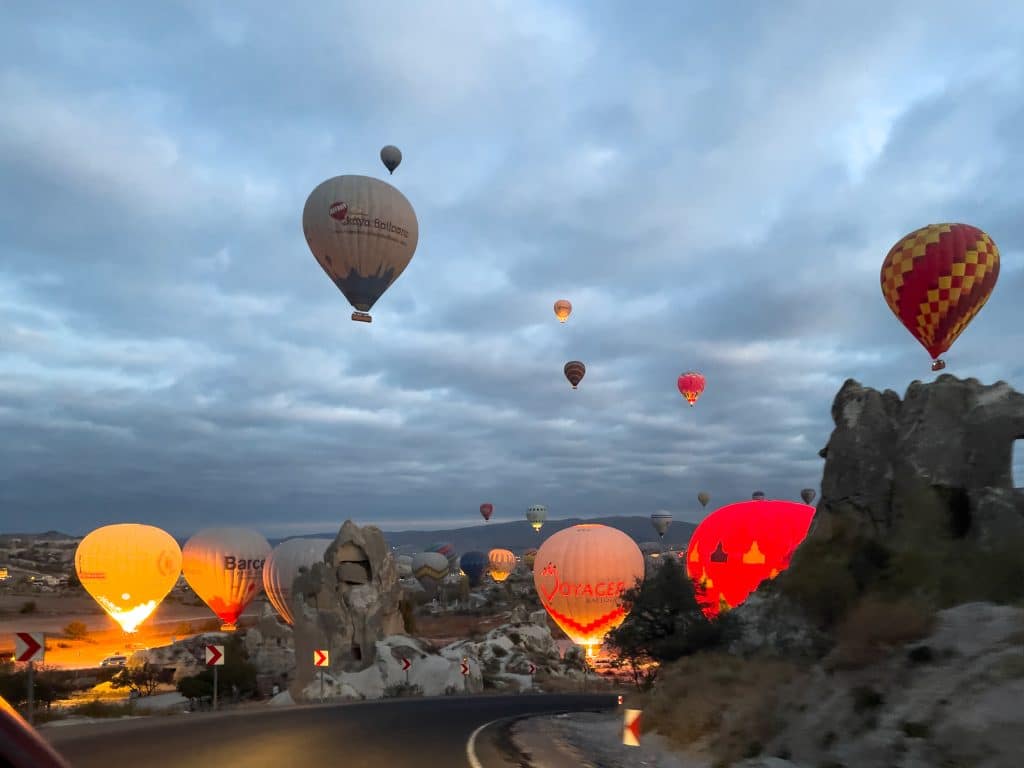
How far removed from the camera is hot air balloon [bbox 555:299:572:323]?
68.2 meters

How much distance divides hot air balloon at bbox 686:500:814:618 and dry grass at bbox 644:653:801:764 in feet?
56.8

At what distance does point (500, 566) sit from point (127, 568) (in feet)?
328

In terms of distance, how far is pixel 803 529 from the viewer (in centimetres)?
3688

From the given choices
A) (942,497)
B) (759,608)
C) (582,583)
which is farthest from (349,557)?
(942,497)

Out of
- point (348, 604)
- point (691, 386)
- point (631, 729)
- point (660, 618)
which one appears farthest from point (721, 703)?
point (691, 386)

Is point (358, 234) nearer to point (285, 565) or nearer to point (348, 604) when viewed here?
point (348, 604)

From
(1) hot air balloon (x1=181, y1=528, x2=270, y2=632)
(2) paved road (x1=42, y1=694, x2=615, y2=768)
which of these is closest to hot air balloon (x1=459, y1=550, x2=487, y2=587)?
(1) hot air balloon (x1=181, y1=528, x2=270, y2=632)

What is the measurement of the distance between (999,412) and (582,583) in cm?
3195

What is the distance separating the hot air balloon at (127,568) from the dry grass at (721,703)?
54853 millimetres

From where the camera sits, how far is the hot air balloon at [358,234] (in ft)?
122

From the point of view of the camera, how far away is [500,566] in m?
155

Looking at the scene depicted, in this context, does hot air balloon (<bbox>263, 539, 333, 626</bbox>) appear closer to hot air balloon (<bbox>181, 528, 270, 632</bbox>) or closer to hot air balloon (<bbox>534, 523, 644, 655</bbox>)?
hot air balloon (<bbox>181, 528, 270, 632</bbox>)

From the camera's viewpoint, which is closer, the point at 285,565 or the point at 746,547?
the point at 746,547

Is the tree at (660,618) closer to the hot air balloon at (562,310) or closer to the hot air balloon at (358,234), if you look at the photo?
the hot air balloon at (358,234)
